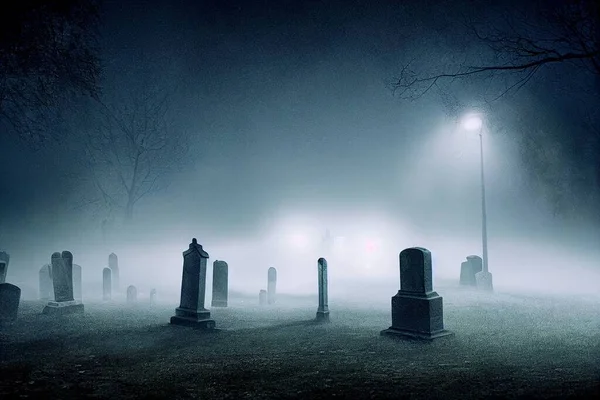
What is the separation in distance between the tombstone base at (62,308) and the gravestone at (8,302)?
1258mm

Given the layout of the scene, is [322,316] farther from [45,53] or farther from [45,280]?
[45,280]

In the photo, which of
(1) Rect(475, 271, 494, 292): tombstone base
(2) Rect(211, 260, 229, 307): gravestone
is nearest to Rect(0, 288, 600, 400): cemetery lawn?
(2) Rect(211, 260, 229, 307): gravestone

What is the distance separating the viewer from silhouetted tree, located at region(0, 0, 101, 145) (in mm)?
8670

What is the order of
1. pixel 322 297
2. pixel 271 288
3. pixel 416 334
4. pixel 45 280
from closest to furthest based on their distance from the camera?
pixel 416 334 → pixel 322 297 → pixel 271 288 → pixel 45 280

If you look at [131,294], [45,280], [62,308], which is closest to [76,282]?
[45,280]

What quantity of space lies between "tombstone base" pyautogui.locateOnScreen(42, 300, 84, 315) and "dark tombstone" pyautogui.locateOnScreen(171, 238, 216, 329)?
3847 millimetres

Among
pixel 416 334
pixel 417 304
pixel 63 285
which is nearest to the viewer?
pixel 416 334

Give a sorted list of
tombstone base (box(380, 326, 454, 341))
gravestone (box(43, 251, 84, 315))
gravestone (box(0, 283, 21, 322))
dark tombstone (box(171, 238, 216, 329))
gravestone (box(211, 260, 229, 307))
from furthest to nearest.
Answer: gravestone (box(211, 260, 229, 307))
gravestone (box(43, 251, 84, 315))
gravestone (box(0, 283, 21, 322))
dark tombstone (box(171, 238, 216, 329))
tombstone base (box(380, 326, 454, 341))

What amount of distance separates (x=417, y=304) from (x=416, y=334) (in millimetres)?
655

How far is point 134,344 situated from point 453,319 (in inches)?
332

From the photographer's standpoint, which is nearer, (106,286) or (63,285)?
(63,285)

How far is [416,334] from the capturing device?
8766 millimetres

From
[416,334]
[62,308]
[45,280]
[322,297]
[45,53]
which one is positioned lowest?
[416,334]

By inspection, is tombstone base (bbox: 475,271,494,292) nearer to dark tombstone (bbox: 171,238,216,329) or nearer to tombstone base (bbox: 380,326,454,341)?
tombstone base (bbox: 380,326,454,341)
